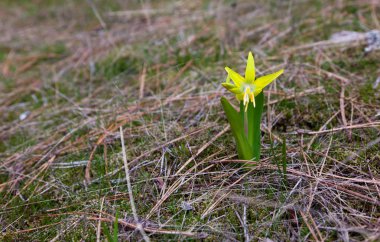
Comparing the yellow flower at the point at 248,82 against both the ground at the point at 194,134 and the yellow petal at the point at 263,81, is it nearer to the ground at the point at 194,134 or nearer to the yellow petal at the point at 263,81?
the yellow petal at the point at 263,81

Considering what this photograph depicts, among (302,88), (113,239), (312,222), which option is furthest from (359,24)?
(113,239)

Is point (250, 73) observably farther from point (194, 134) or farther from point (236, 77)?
point (194, 134)

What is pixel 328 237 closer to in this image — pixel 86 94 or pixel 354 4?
pixel 86 94

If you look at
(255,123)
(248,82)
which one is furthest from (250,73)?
(255,123)

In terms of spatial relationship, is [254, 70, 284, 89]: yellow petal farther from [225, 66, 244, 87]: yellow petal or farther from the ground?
the ground

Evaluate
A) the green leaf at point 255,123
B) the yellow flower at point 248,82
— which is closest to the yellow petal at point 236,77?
Result: the yellow flower at point 248,82
